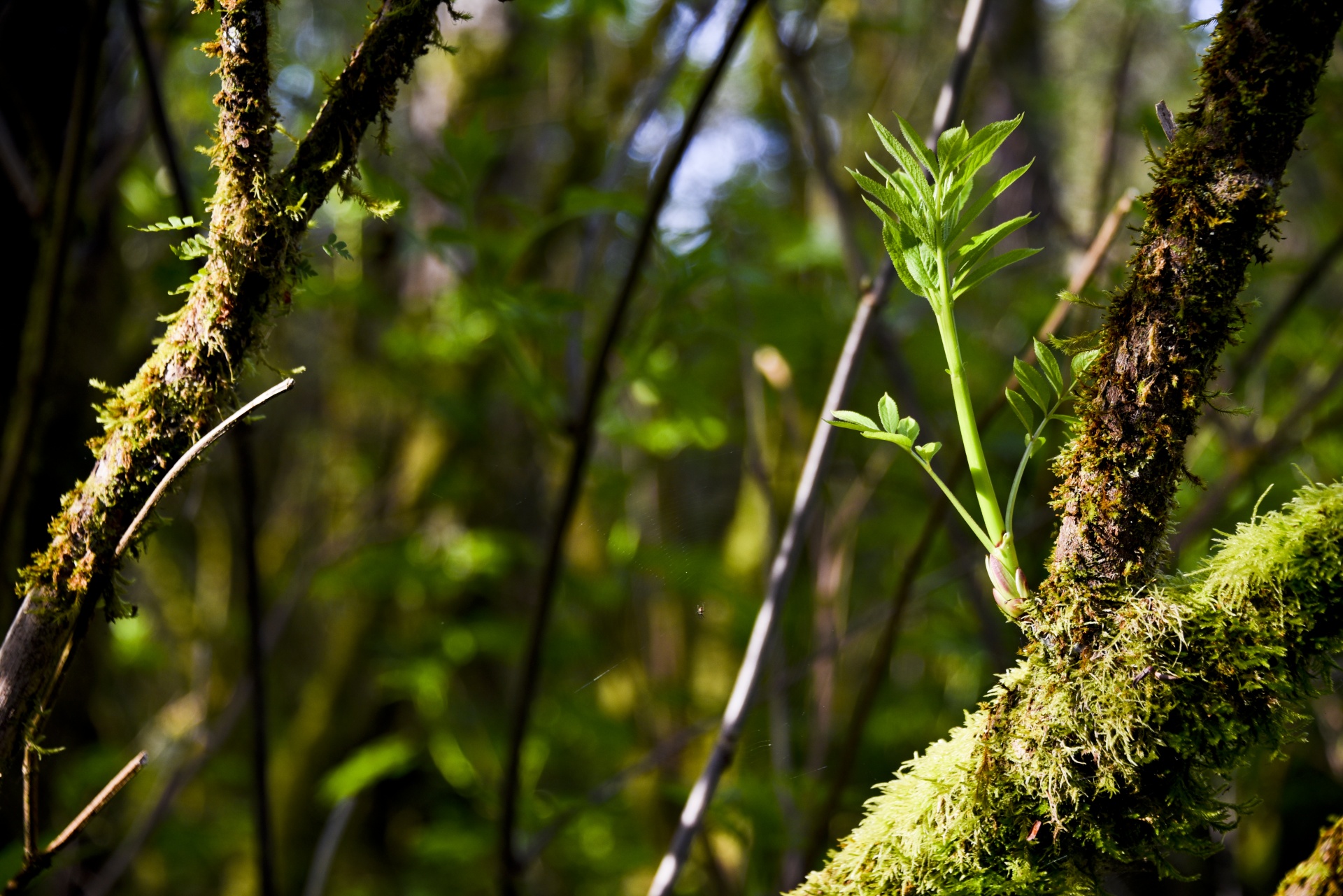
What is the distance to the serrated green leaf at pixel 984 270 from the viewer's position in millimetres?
474

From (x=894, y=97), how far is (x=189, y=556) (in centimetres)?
480

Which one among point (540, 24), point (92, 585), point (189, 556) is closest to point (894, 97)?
point (540, 24)

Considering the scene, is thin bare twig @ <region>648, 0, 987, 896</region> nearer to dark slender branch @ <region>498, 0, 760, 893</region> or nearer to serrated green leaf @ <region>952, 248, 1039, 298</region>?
dark slender branch @ <region>498, 0, 760, 893</region>

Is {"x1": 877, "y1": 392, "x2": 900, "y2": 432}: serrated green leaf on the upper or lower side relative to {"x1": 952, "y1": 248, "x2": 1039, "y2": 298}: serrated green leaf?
lower

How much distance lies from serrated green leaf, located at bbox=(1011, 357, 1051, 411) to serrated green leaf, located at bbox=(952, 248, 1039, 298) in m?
0.05

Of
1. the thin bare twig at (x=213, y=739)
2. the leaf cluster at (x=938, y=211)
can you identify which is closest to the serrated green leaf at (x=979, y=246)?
the leaf cluster at (x=938, y=211)

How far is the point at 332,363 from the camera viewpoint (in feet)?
12.6

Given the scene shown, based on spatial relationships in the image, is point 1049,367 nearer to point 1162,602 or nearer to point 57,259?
point 1162,602

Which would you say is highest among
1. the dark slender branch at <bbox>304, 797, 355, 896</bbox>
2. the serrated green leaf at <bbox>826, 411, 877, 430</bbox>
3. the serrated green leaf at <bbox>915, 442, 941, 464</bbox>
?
the serrated green leaf at <bbox>826, 411, 877, 430</bbox>

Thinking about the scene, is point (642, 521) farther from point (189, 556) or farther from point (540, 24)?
point (189, 556)

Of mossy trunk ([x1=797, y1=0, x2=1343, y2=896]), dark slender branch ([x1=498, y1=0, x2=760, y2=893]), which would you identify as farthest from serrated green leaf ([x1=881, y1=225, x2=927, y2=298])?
dark slender branch ([x1=498, y1=0, x2=760, y2=893])

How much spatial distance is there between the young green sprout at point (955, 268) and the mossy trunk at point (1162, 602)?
0.03m

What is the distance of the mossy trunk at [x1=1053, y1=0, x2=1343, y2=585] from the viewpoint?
17.7 inches

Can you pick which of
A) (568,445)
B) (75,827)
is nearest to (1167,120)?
(75,827)
